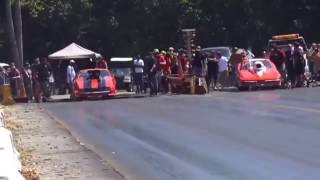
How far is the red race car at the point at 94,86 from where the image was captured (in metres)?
35.4

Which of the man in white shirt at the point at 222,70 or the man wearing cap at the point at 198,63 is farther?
the man in white shirt at the point at 222,70

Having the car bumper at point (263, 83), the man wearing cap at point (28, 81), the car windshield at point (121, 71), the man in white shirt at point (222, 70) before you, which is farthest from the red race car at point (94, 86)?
the car windshield at point (121, 71)

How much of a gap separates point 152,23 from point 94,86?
32.0 meters

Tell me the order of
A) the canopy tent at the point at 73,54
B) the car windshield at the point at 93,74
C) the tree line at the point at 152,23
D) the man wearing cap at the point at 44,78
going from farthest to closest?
the tree line at the point at 152,23 < the canopy tent at the point at 73,54 < the man wearing cap at the point at 44,78 < the car windshield at the point at 93,74

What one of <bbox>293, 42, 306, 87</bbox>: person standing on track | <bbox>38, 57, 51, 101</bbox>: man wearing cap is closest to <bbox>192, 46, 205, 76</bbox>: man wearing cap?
<bbox>293, 42, 306, 87</bbox>: person standing on track

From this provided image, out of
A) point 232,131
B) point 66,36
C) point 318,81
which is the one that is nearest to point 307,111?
point 232,131

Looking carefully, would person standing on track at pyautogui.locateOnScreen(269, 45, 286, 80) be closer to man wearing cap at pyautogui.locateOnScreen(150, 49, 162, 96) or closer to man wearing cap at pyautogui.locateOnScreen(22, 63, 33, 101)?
man wearing cap at pyautogui.locateOnScreen(150, 49, 162, 96)

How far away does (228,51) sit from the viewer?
43.7 m

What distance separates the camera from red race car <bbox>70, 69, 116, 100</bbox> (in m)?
35.4

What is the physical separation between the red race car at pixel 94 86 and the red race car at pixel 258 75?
541 centimetres

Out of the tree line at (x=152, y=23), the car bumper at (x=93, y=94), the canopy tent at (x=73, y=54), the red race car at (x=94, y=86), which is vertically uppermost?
the tree line at (x=152, y=23)

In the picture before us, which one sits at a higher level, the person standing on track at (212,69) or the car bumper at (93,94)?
the person standing on track at (212,69)

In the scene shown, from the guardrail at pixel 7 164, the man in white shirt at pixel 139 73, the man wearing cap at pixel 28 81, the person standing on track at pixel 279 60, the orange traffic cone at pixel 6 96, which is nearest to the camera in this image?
the guardrail at pixel 7 164

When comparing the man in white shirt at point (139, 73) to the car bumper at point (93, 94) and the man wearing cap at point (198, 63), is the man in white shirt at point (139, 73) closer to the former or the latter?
the car bumper at point (93, 94)
